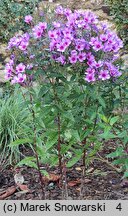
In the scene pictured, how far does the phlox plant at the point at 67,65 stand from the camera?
2439 millimetres

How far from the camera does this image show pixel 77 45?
8.01ft

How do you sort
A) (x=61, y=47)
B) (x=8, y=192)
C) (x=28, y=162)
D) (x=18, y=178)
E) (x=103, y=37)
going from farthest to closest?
1. (x=18, y=178)
2. (x=8, y=192)
3. (x=28, y=162)
4. (x=103, y=37)
5. (x=61, y=47)

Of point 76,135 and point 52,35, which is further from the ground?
point 52,35

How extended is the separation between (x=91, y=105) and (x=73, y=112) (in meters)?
0.16

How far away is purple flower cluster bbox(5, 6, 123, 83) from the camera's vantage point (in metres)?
2.41

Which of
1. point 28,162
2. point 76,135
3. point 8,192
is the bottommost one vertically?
point 8,192

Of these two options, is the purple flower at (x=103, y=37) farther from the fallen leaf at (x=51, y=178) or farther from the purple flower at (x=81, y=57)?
the fallen leaf at (x=51, y=178)

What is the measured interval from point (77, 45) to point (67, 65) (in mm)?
130

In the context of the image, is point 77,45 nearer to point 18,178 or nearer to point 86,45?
point 86,45

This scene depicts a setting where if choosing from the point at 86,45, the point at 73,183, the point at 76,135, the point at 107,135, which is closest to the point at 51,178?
the point at 73,183

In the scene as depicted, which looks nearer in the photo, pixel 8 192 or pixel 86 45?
pixel 86 45

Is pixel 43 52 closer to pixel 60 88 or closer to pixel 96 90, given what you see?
pixel 60 88

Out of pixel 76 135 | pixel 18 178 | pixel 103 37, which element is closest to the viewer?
pixel 103 37

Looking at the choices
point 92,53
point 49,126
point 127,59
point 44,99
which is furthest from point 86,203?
point 127,59
